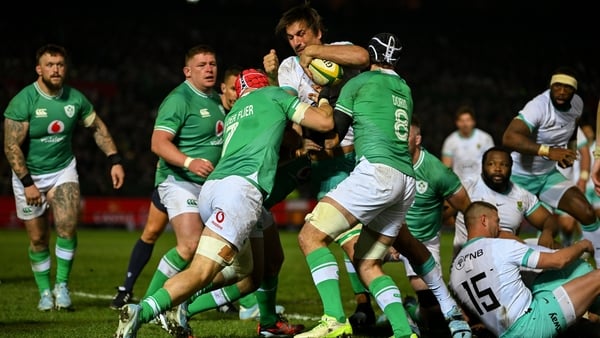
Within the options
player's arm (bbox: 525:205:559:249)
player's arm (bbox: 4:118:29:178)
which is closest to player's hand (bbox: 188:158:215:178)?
player's arm (bbox: 4:118:29:178)

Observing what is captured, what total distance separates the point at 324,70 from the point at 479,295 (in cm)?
227

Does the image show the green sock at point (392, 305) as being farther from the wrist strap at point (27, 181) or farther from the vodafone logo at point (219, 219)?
the wrist strap at point (27, 181)

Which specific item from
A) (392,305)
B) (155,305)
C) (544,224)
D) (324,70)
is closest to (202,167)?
A: (324,70)

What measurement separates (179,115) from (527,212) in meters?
3.93

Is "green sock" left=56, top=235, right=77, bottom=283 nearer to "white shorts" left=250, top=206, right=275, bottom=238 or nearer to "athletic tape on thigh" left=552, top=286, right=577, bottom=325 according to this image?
"white shorts" left=250, top=206, right=275, bottom=238

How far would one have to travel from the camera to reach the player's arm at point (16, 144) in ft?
34.0

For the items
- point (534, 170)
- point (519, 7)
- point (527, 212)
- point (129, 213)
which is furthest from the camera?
point (519, 7)

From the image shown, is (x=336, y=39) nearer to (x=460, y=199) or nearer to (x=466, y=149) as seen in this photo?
(x=466, y=149)

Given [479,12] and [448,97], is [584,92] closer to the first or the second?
[448,97]

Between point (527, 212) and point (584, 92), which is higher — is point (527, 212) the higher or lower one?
the lower one

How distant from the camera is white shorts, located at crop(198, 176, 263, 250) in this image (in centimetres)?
688

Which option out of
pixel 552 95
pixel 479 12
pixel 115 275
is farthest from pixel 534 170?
pixel 479 12

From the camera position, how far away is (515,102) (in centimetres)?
3462

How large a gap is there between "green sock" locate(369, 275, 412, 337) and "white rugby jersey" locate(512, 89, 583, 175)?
168 inches
